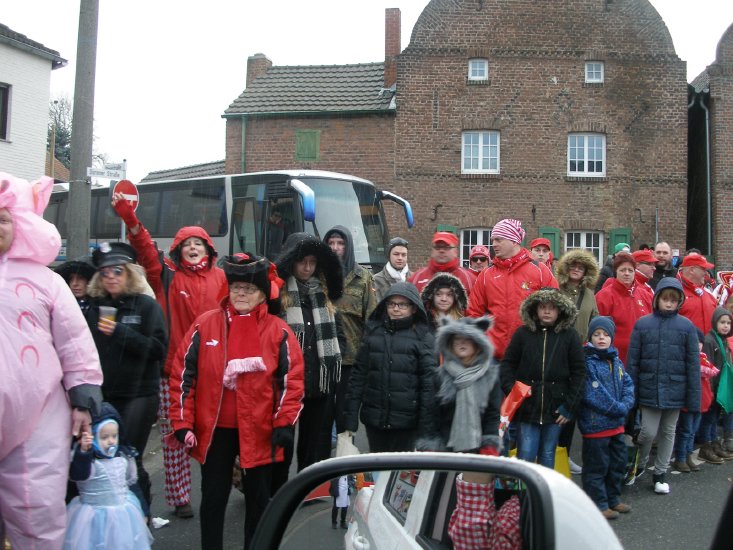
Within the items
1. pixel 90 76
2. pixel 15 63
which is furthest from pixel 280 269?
pixel 15 63

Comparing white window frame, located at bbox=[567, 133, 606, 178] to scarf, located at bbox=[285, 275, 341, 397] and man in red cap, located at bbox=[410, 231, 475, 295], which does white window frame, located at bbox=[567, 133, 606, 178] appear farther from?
scarf, located at bbox=[285, 275, 341, 397]

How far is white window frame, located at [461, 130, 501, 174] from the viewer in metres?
24.5

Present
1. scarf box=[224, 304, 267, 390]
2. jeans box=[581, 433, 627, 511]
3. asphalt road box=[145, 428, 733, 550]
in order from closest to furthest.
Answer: scarf box=[224, 304, 267, 390] → asphalt road box=[145, 428, 733, 550] → jeans box=[581, 433, 627, 511]

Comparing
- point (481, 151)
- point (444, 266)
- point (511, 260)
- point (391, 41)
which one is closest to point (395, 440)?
point (511, 260)

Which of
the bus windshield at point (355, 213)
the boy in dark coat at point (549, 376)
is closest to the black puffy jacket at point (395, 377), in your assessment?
the boy in dark coat at point (549, 376)

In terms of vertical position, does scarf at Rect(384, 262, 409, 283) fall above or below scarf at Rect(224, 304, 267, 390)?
above

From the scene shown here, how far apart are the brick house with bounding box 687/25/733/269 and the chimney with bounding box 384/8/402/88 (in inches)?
395

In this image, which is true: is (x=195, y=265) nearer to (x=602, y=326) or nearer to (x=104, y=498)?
(x=104, y=498)

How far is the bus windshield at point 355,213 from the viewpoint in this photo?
16219 millimetres

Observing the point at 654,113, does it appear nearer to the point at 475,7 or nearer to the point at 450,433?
the point at 475,7

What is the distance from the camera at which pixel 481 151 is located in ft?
80.4

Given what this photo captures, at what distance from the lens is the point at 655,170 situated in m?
24.2

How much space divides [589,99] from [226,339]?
22.3 metres

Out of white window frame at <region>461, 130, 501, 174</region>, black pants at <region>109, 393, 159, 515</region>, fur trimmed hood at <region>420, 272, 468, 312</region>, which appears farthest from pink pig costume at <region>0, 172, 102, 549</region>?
white window frame at <region>461, 130, 501, 174</region>
